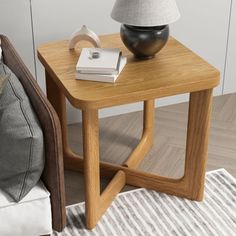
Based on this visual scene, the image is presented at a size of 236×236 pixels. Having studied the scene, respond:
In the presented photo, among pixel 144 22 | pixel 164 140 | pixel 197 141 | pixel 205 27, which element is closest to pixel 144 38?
pixel 144 22

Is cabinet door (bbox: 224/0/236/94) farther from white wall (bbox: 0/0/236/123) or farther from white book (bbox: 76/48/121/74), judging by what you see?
white book (bbox: 76/48/121/74)

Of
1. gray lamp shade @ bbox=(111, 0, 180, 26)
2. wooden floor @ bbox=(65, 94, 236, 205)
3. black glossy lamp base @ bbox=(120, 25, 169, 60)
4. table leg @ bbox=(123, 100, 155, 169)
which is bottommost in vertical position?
wooden floor @ bbox=(65, 94, 236, 205)

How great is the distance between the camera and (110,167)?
2.57m

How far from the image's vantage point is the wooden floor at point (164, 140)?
2.69 meters

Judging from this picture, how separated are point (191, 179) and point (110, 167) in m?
0.38

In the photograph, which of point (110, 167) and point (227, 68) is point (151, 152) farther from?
point (227, 68)

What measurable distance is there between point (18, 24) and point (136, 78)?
81cm

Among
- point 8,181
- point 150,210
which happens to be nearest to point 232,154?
point 150,210

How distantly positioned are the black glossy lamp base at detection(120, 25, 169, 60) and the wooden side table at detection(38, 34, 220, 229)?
57 millimetres

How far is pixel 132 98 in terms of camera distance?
2.09 meters

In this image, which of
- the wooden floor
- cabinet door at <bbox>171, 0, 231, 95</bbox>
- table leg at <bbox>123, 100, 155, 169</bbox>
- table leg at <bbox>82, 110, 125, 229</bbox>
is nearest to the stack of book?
table leg at <bbox>82, 110, 125, 229</bbox>

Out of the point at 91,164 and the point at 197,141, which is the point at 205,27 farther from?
the point at 91,164

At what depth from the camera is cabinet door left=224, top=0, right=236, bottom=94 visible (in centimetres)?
320

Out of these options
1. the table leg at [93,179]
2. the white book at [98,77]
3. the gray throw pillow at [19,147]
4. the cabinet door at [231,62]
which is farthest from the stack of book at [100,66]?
the cabinet door at [231,62]
